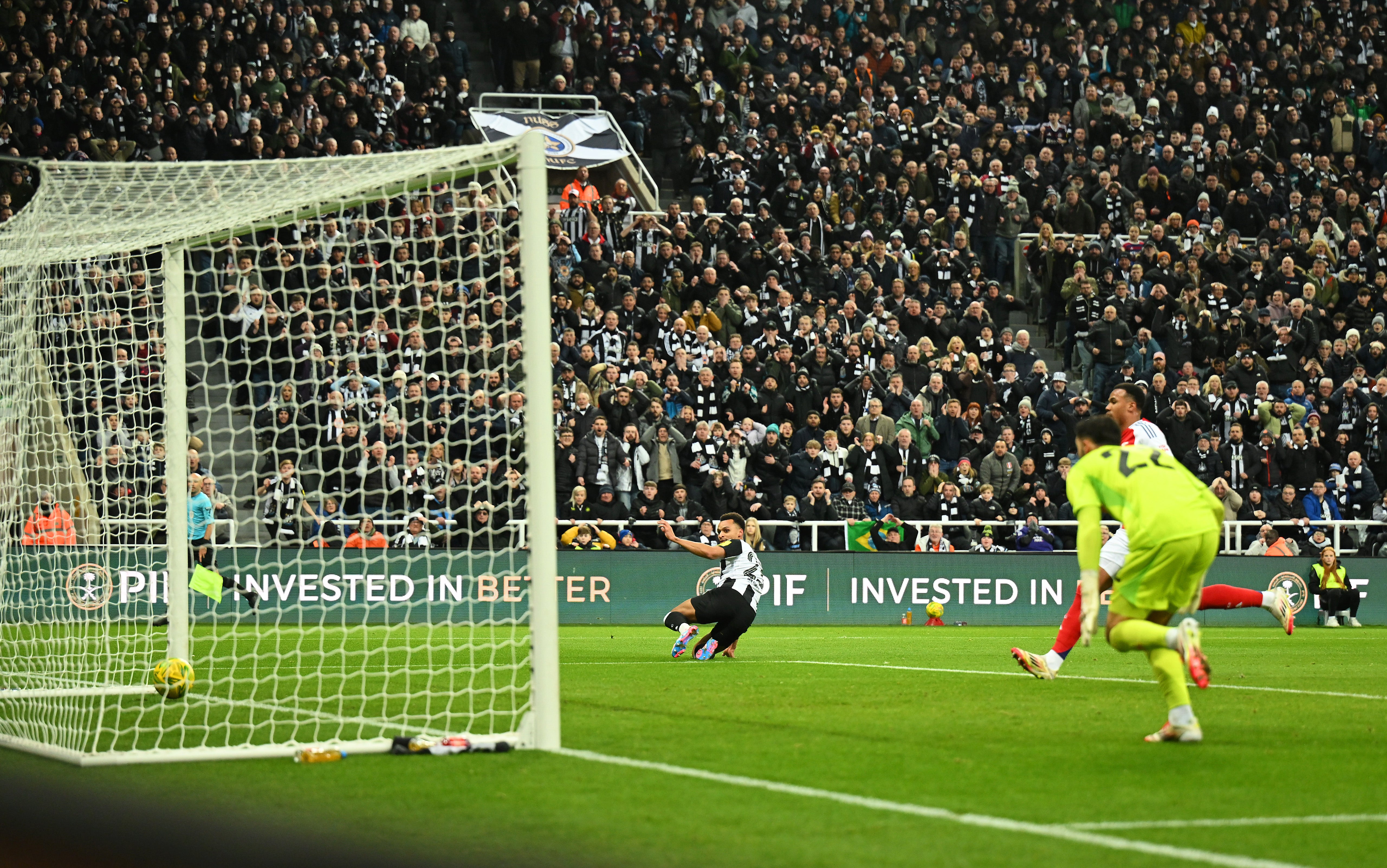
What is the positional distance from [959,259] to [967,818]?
2142 cm

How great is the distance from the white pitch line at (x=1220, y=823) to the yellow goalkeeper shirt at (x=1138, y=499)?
6.78 feet

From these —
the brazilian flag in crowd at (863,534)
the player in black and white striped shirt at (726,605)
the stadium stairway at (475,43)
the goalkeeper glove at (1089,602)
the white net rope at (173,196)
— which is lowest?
the brazilian flag in crowd at (863,534)

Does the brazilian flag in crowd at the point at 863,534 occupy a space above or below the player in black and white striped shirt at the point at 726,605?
below

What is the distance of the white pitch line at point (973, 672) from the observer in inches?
450

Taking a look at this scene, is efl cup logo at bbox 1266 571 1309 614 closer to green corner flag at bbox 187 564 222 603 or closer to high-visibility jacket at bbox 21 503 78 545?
green corner flag at bbox 187 564 222 603

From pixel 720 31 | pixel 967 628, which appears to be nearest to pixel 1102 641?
pixel 967 628

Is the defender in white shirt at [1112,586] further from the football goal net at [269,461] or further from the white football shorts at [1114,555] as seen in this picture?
the football goal net at [269,461]

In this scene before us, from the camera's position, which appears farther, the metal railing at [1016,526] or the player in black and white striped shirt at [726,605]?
the metal railing at [1016,526]

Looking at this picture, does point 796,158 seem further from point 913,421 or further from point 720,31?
point 913,421

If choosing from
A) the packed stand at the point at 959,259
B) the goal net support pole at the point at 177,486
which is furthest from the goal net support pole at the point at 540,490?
the packed stand at the point at 959,259

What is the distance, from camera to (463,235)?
9.90 metres

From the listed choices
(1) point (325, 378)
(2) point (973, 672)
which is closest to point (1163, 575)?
(2) point (973, 672)

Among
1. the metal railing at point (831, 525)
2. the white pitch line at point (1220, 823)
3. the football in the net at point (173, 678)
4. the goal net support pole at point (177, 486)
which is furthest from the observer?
A: the metal railing at point (831, 525)

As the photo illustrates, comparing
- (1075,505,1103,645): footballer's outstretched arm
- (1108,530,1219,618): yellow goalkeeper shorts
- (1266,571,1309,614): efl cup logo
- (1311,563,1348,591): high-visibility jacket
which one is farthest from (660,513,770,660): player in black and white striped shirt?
(1311,563,1348,591): high-visibility jacket
